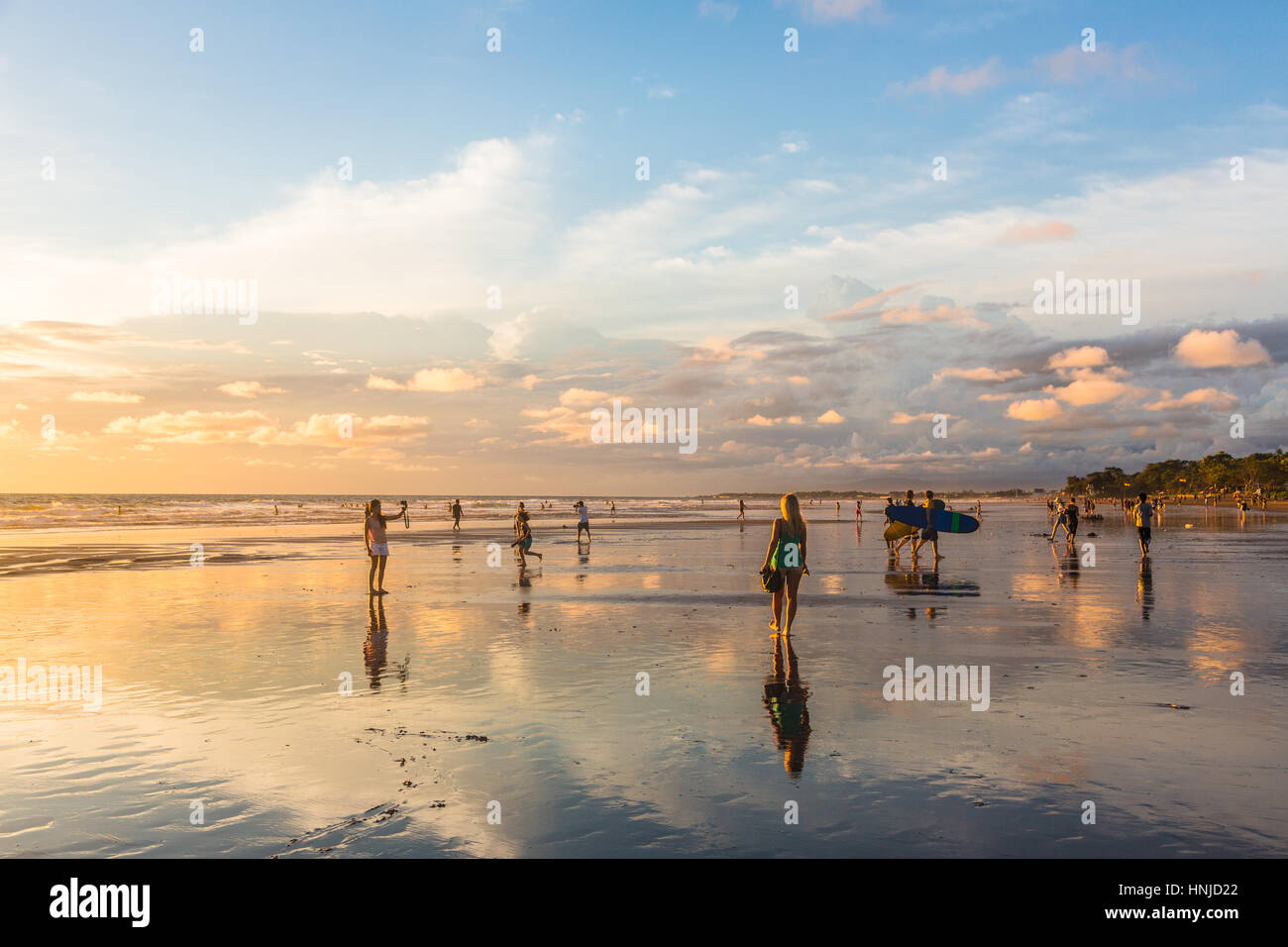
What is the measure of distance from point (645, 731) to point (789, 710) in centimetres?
188

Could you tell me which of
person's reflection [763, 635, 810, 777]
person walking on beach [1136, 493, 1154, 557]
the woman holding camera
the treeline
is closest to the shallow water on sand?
person's reflection [763, 635, 810, 777]

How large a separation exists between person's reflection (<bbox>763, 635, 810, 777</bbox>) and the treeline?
158403mm

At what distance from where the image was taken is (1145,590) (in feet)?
72.3

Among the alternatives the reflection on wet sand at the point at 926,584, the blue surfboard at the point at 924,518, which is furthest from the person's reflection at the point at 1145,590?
the blue surfboard at the point at 924,518

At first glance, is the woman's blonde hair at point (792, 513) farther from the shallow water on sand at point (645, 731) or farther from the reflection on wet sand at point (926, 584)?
the reflection on wet sand at point (926, 584)

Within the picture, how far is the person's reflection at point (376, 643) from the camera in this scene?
12305 millimetres

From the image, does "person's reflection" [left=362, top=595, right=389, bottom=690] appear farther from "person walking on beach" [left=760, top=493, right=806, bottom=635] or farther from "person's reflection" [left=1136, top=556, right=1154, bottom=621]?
"person's reflection" [left=1136, top=556, right=1154, bottom=621]

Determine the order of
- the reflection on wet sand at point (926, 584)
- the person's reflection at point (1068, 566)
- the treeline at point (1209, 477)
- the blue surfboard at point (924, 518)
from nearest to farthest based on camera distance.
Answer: the reflection on wet sand at point (926, 584) < the person's reflection at point (1068, 566) < the blue surfboard at point (924, 518) < the treeline at point (1209, 477)

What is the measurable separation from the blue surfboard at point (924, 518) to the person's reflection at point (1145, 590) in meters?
6.27

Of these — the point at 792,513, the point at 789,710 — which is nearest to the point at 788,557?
the point at 792,513

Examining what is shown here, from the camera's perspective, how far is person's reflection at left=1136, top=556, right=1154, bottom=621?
18266mm
